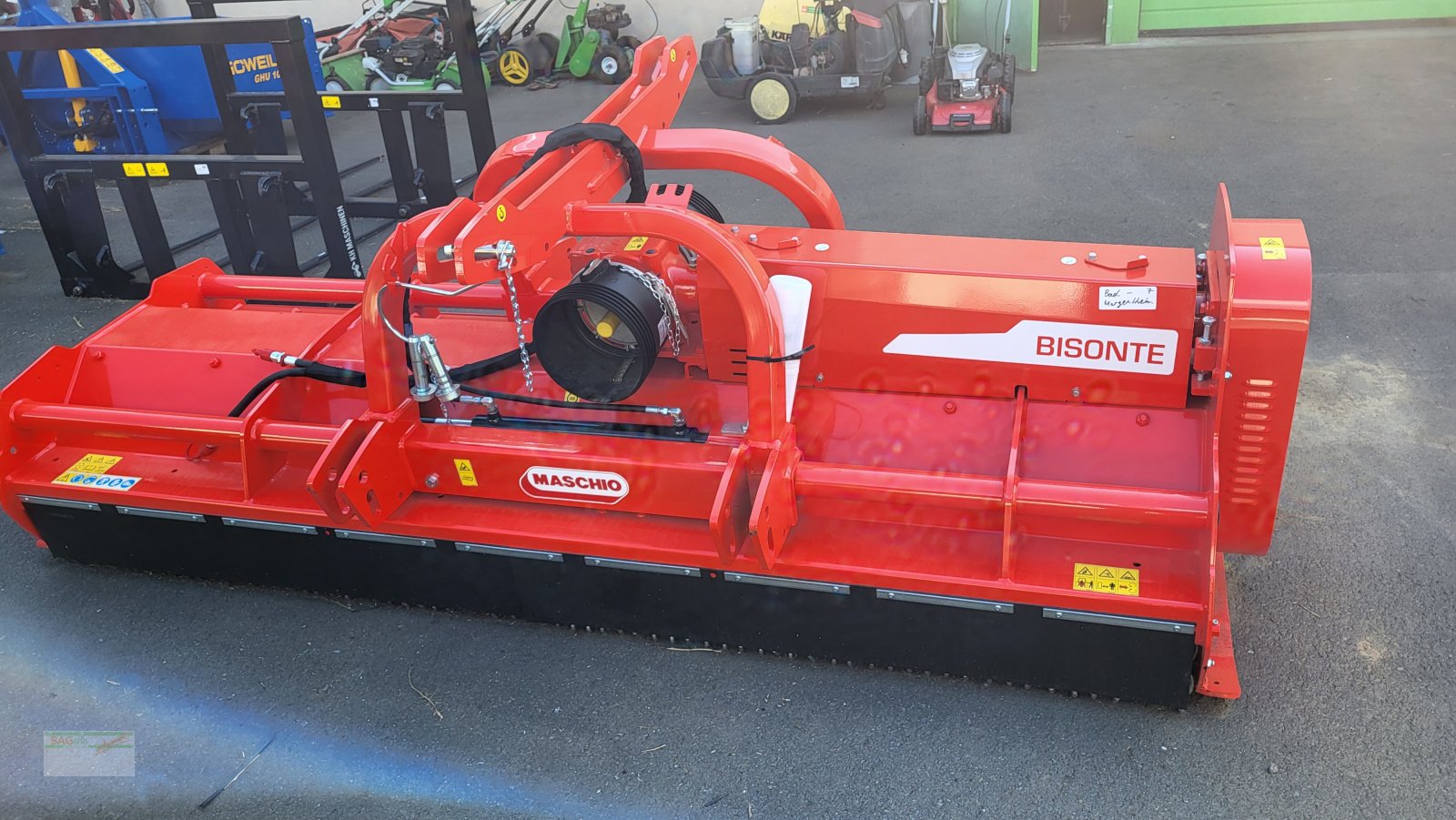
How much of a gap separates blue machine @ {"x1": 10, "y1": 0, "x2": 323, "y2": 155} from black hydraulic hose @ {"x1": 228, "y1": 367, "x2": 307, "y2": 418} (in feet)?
16.7

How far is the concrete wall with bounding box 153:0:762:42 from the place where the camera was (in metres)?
10.7

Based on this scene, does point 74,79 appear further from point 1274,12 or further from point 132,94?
point 1274,12

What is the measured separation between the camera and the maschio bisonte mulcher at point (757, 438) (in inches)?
102

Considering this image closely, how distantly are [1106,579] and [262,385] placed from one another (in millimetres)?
2608

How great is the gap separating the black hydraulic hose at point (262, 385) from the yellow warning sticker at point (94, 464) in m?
0.50

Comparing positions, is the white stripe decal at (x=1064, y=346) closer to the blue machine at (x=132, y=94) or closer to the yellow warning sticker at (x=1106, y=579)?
the yellow warning sticker at (x=1106, y=579)

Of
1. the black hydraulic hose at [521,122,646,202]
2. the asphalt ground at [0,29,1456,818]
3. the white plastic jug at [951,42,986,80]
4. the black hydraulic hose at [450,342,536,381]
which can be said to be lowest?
the asphalt ground at [0,29,1456,818]

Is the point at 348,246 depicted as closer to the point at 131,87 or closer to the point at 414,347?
the point at 414,347

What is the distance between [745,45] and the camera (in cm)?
855

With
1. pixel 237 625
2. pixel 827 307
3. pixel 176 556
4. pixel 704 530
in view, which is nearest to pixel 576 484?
pixel 704 530

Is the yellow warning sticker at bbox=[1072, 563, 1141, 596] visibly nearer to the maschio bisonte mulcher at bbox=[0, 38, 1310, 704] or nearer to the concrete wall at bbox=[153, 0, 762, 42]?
the maschio bisonte mulcher at bbox=[0, 38, 1310, 704]

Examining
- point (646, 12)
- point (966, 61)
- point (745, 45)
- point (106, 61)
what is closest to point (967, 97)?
point (966, 61)

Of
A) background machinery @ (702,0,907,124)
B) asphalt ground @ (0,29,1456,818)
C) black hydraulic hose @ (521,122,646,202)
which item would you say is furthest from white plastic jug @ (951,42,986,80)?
black hydraulic hose @ (521,122,646,202)

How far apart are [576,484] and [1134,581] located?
1556 millimetres
